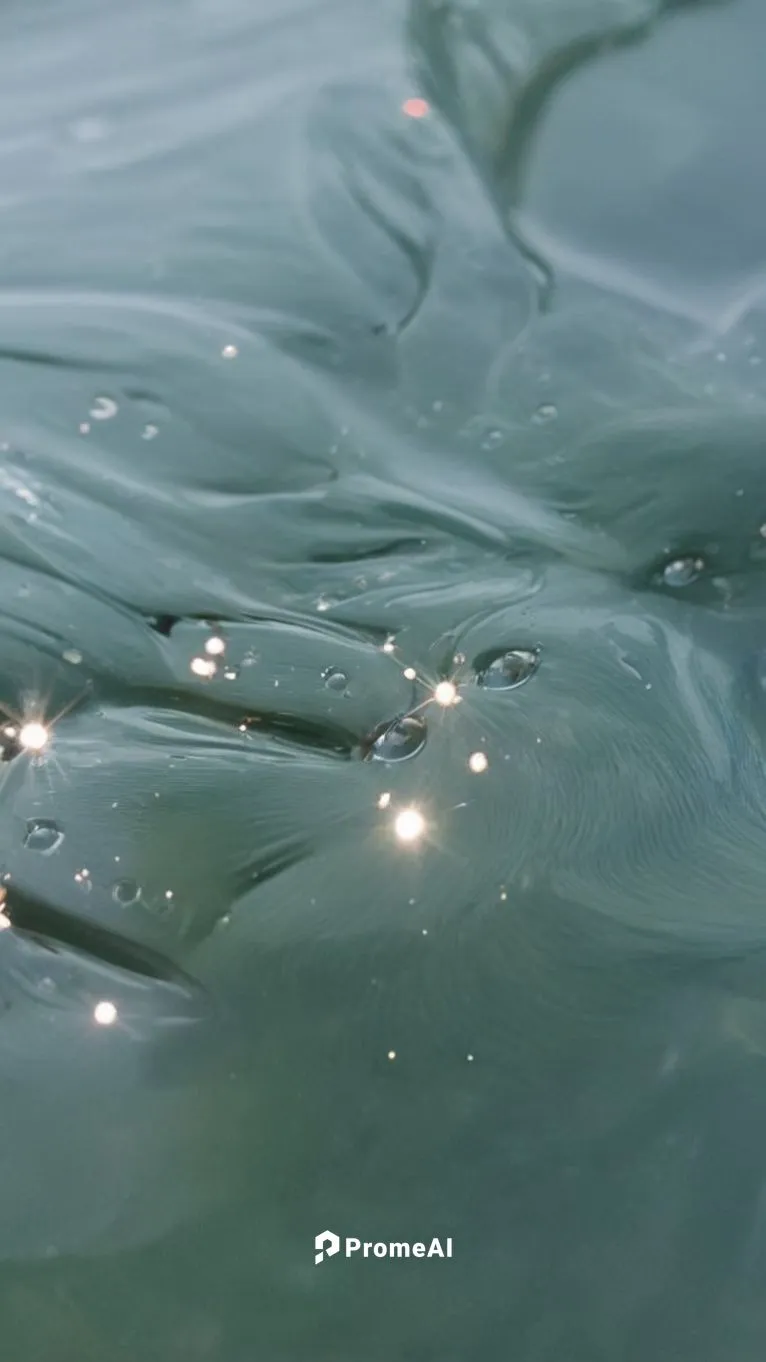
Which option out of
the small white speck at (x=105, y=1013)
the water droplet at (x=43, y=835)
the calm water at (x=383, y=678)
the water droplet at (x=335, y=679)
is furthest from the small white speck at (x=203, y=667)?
the small white speck at (x=105, y=1013)

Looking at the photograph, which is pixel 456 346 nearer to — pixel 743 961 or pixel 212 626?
pixel 212 626

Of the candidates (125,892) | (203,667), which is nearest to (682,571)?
(203,667)

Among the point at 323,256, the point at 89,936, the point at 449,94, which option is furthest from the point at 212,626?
the point at 449,94

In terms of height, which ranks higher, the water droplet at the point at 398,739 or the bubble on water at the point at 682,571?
the bubble on water at the point at 682,571

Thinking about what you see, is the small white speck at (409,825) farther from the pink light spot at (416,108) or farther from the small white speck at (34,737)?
the pink light spot at (416,108)

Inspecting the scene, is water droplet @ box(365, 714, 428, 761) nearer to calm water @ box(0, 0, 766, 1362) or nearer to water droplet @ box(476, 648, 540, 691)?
calm water @ box(0, 0, 766, 1362)

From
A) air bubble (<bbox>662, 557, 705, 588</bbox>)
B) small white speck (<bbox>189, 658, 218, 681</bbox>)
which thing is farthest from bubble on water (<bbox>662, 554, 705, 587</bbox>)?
small white speck (<bbox>189, 658, 218, 681</bbox>)

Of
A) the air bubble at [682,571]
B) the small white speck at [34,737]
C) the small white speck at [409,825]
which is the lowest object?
the small white speck at [409,825]
